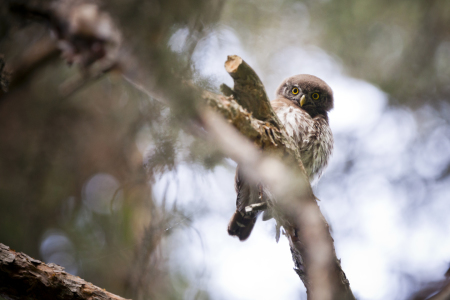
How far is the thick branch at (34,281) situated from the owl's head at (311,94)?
2894 mm

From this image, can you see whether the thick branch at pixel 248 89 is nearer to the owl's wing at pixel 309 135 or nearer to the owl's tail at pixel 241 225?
the owl's wing at pixel 309 135

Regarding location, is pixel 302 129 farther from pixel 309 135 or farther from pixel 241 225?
pixel 241 225

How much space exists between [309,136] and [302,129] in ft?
0.34

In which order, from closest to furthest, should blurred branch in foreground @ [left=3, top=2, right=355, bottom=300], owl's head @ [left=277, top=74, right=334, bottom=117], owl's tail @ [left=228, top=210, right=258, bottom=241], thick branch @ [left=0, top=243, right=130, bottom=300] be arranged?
thick branch @ [left=0, top=243, right=130, bottom=300]
blurred branch in foreground @ [left=3, top=2, right=355, bottom=300]
owl's tail @ [left=228, top=210, right=258, bottom=241]
owl's head @ [left=277, top=74, right=334, bottom=117]

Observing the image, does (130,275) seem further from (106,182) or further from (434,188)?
(434,188)

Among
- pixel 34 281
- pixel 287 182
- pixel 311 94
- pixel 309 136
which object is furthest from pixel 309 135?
pixel 34 281

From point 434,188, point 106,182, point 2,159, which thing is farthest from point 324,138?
point 2,159

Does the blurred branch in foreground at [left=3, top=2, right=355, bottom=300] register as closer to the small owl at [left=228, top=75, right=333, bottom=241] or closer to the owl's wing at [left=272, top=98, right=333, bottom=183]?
the small owl at [left=228, top=75, right=333, bottom=241]

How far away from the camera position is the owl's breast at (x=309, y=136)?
9.98 ft

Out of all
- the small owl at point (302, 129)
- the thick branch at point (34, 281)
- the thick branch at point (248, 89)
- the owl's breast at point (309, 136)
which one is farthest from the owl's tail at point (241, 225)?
the thick branch at point (34, 281)

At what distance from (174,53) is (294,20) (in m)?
2.70

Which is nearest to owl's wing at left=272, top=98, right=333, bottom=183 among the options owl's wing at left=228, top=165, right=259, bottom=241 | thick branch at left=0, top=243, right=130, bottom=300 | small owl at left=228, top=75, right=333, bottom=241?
small owl at left=228, top=75, right=333, bottom=241

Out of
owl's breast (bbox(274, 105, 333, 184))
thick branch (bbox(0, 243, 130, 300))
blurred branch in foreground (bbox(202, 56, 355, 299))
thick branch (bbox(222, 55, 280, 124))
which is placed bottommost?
thick branch (bbox(0, 243, 130, 300))

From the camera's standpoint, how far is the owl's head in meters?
3.57
